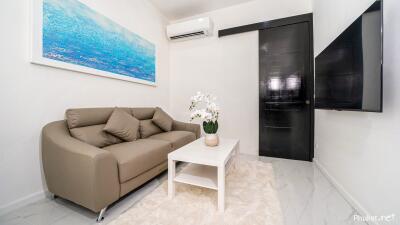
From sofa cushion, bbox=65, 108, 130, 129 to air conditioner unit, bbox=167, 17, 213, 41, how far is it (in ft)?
7.24

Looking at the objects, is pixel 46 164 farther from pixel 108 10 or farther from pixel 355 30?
pixel 355 30

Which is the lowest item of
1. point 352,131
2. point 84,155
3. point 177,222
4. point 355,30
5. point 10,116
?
point 177,222

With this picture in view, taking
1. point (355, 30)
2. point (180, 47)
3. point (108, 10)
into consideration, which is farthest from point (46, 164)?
point (180, 47)

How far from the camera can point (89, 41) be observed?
2.00 meters

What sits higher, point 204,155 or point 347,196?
point 204,155

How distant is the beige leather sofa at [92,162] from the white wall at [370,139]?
189 centimetres

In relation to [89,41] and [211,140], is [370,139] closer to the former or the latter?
[211,140]

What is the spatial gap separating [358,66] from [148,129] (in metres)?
2.44

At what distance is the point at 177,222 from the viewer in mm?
1250

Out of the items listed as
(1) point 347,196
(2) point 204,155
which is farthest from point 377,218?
(2) point 204,155

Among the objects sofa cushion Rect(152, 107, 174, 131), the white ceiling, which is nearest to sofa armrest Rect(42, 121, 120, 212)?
sofa cushion Rect(152, 107, 174, 131)

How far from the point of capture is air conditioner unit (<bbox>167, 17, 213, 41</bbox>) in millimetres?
3121

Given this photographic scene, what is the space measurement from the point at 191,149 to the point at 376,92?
60.0 inches

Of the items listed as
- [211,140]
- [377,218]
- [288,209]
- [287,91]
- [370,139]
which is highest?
[287,91]
